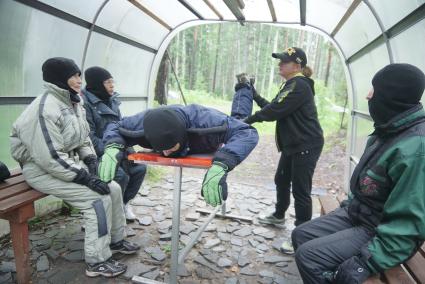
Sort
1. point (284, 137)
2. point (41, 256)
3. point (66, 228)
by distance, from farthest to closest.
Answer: point (66, 228)
point (284, 137)
point (41, 256)

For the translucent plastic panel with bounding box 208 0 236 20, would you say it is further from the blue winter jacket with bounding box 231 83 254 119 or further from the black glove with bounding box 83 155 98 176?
the black glove with bounding box 83 155 98 176

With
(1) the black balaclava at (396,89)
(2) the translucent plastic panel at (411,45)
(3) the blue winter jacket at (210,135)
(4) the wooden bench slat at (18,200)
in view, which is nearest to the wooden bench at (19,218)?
(4) the wooden bench slat at (18,200)

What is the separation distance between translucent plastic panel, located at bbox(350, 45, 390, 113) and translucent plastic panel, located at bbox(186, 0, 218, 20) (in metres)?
2.64

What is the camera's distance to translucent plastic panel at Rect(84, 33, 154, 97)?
16.2ft

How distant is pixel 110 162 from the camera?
9.19ft

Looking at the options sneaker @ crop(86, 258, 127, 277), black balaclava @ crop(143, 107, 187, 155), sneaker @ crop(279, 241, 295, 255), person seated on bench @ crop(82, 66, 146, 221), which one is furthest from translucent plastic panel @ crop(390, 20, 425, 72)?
sneaker @ crop(86, 258, 127, 277)

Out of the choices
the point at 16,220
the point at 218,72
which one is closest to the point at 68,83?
the point at 16,220

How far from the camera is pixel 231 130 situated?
2.85 meters

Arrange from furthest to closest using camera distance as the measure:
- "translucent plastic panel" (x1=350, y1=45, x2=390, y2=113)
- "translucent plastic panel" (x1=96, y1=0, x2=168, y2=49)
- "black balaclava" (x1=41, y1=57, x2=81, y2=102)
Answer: "translucent plastic panel" (x1=96, y1=0, x2=168, y2=49)
"translucent plastic panel" (x1=350, y1=45, x2=390, y2=113)
"black balaclava" (x1=41, y1=57, x2=81, y2=102)

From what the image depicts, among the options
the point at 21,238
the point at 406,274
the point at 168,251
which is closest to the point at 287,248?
the point at 168,251

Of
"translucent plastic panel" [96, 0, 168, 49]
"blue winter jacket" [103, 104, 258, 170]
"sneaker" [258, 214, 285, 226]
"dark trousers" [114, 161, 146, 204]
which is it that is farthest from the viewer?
"translucent plastic panel" [96, 0, 168, 49]

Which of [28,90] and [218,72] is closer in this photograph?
[28,90]

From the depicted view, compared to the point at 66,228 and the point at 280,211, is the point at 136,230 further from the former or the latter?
the point at 280,211

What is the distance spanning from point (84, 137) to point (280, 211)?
277 centimetres
